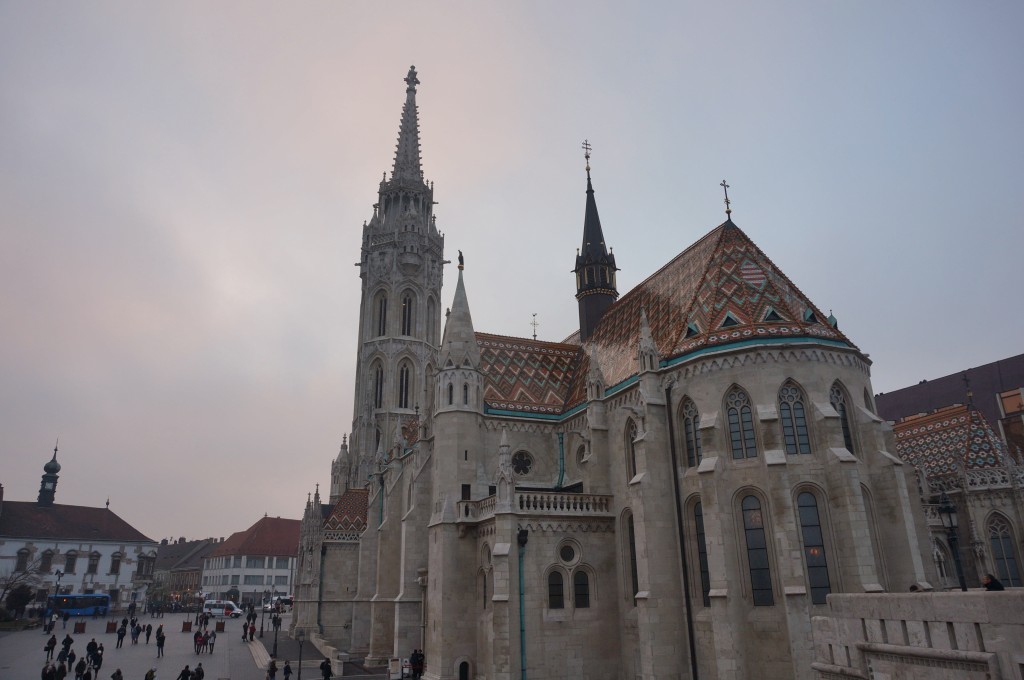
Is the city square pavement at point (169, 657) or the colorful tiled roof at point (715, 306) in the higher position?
the colorful tiled roof at point (715, 306)

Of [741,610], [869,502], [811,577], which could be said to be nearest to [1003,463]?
[869,502]

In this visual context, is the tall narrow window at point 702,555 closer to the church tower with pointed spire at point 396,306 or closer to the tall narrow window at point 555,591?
the tall narrow window at point 555,591

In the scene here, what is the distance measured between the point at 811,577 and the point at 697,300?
1082cm

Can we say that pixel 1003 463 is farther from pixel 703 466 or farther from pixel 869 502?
pixel 703 466

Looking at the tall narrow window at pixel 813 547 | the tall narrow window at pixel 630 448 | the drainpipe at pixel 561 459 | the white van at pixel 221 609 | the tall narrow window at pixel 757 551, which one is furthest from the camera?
the white van at pixel 221 609

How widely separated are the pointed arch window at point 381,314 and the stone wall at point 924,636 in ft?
164

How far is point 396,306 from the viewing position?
6012 cm

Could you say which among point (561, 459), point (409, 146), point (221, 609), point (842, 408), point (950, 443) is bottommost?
point (221, 609)

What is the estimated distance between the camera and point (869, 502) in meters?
21.4

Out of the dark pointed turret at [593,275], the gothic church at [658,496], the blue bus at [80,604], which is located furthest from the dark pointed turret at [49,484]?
the dark pointed turret at [593,275]

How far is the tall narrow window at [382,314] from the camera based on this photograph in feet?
197

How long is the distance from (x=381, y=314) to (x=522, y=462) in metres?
33.2

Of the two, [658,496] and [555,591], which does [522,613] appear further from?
[658,496]

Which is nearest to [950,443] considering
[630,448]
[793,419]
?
[793,419]
